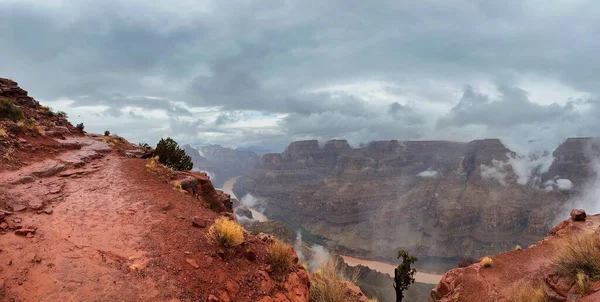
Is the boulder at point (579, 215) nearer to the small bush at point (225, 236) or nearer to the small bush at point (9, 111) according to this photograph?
the small bush at point (225, 236)

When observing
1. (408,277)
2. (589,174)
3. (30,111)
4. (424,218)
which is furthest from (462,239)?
(30,111)

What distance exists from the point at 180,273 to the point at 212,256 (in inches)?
44.3

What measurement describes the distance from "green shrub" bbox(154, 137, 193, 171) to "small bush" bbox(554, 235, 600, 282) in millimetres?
22246

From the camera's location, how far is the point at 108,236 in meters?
9.73

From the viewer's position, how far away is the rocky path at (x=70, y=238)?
727cm

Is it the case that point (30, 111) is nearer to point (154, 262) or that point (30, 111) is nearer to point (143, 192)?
point (143, 192)

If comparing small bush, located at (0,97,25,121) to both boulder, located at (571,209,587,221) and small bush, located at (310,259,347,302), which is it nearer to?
small bush, located at (310,259,347,302)

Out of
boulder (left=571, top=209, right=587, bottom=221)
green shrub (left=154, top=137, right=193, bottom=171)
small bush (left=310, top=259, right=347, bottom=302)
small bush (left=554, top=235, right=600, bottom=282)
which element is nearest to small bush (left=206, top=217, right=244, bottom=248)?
small bush (left=310, top=259, right=347, bottom=302)

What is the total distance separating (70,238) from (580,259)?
15.8 meters

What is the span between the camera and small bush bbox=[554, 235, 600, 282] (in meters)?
10.1

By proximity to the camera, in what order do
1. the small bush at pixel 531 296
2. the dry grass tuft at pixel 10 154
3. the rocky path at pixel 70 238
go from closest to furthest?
the rocky path at pixel 70 238
the small bush at pixel 531 296
the dry grass tuft at pixel 10 154

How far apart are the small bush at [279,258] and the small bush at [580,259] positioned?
8970mm

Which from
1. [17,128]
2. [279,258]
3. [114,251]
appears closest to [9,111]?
[17,128]

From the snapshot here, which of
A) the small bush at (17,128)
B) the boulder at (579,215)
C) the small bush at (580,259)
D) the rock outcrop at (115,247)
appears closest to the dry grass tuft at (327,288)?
the rock outcrop at (115,247)
